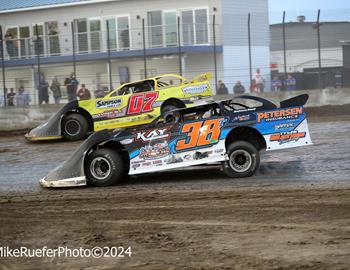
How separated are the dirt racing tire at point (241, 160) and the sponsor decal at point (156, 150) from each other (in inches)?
37.3

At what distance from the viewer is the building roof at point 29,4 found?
32.2m

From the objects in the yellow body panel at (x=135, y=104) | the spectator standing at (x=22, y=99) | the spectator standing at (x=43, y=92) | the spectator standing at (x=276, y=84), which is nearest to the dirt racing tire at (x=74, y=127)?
the yellow body panel at (x=135, y=104)

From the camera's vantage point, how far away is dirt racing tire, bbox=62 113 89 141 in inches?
659

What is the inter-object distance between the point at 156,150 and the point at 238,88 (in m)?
11.9

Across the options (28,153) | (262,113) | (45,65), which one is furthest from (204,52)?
Answer: (262,113)

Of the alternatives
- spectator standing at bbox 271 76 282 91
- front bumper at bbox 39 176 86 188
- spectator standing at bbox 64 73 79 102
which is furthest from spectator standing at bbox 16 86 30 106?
front bumper at bbox 39 176 86 188

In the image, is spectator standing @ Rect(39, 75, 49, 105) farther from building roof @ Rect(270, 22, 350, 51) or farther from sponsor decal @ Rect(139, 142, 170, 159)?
sponsor decal @ Rect(139, 142, 170, 159)

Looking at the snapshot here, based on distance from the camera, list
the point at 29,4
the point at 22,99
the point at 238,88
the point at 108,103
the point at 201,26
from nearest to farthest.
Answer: the point at 108,103, the point at 238,88, the point at 22,99, the point at 201,26, the point at 29,4

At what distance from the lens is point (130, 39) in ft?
87.4

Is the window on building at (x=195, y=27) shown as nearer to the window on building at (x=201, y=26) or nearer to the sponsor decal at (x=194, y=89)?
the window on building at (x=201, y=26)

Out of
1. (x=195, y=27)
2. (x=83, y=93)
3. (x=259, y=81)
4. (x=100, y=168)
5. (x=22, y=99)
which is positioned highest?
(x=195, y=27)

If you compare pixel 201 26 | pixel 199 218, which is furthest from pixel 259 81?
pixel 199 218

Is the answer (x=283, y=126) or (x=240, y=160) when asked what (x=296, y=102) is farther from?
(x=240, y=160)

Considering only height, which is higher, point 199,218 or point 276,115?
point 276,115
